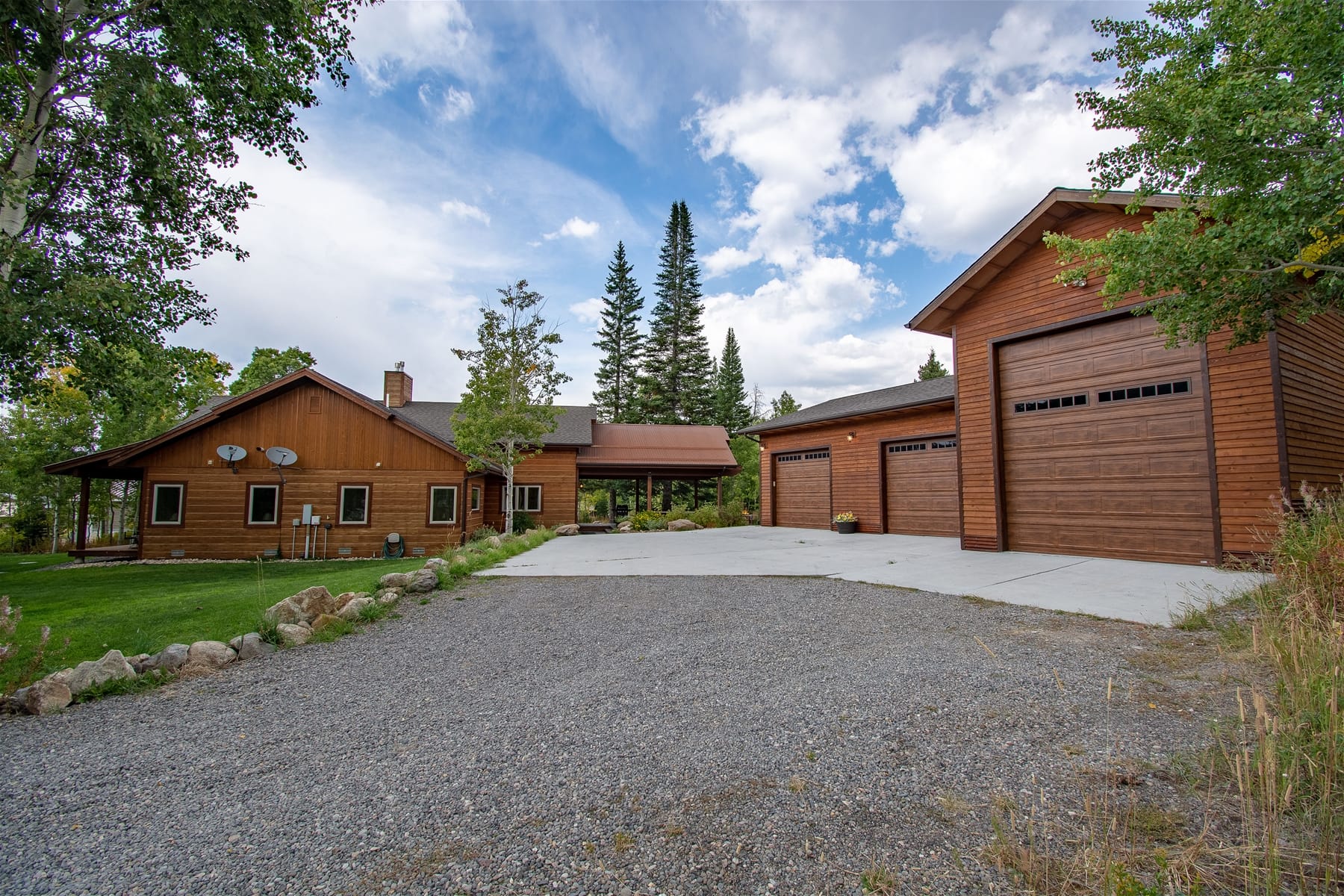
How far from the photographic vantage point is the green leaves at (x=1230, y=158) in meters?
5.12

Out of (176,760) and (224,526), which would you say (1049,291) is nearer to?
(176,760)

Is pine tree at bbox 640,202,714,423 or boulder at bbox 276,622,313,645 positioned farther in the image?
pine tree at bbox 640,202,714,423

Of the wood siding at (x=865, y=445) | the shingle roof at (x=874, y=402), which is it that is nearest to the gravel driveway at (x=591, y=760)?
the wood siding at (x=865, y=445)

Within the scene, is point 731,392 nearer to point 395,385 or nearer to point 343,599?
point 395,385

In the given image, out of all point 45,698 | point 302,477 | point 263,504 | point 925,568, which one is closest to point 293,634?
point 45,698

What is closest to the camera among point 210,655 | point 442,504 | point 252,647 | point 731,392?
point 210,655

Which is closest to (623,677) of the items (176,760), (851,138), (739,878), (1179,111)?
(739,878)

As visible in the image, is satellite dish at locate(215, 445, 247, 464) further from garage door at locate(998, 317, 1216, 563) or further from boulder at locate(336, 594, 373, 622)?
garage door at locate(998, 317, 1216, 563)

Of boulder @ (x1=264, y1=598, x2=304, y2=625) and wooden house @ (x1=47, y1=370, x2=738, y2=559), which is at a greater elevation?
wooden house @ (x1=47, y1=370, x2=738, y2=559)

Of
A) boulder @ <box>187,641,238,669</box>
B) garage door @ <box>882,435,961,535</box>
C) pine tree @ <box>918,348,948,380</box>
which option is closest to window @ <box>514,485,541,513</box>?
garage door @ <box>882,435,961,535</box>

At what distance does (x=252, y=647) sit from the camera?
16.3 feet

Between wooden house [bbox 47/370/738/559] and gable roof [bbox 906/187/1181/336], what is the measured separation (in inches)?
473

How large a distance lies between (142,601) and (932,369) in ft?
155

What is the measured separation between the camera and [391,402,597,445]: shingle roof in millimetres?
20594
